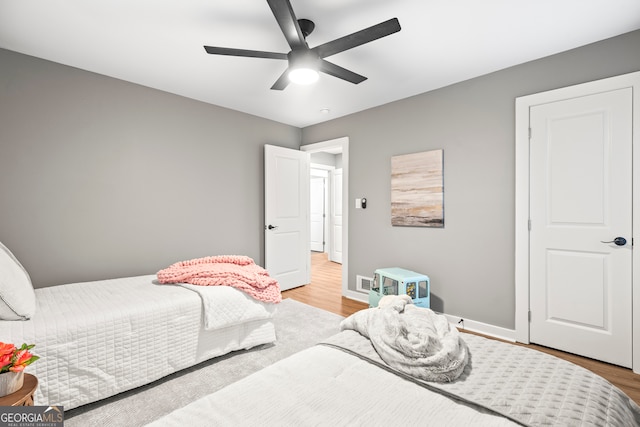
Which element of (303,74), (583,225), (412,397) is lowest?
(412,397)

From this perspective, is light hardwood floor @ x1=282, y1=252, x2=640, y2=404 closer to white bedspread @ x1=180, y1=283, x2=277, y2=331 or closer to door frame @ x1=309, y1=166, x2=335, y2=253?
door frame @ x1=309, y1=166, x2=335, y2=253

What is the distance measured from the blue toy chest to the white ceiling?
2.03 metres

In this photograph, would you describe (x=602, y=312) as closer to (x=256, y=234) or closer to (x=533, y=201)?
(x=533, y=201)

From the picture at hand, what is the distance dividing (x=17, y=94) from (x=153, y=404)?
2742 mm

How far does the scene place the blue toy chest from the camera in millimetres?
3066

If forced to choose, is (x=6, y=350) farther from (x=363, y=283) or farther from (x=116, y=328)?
(x=363, y=283)

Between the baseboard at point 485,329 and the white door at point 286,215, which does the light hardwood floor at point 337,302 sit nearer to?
the baseboard at point 485,329

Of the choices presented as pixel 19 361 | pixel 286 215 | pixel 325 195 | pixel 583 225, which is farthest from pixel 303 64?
pixel 325 195

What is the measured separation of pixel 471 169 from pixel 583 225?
102cm

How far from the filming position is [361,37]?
70.9 inches

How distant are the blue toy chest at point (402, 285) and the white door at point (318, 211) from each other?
15.5 ft

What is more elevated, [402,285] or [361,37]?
[361,37]

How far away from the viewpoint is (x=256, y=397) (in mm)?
1039

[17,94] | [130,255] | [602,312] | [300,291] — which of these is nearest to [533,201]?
[602,312]
